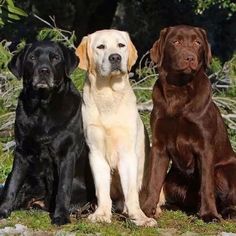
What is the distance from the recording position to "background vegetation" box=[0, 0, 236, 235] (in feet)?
19.3

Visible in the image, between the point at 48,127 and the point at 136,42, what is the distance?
39.9 ft

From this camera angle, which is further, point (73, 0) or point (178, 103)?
point (73, 0)

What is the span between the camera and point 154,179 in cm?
621

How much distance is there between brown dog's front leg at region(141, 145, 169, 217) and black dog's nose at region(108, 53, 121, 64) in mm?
807

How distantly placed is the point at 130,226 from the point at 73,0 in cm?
1163

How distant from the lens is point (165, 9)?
17609 mm

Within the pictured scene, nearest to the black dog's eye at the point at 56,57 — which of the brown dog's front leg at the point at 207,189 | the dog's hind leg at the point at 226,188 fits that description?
the brown dog's front leg at the point at 207,189

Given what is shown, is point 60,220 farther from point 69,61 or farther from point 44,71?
point 69,61

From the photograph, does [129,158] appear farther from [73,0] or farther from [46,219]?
[73,0]

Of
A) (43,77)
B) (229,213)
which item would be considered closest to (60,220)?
(43,77)

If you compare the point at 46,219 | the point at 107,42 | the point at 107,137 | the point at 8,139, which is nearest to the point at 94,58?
the point at 107,42

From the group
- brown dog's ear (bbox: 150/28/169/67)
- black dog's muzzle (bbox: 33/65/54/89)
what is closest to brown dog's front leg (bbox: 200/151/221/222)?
brown dog's ear (bbox: 150/28/169/67)

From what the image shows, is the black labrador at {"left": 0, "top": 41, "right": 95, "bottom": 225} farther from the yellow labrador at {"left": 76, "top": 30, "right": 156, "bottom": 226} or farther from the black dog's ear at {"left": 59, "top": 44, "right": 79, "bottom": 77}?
the yellow labrador at {"left": 76, "top": 30, "right": 156, "bottom": 226}

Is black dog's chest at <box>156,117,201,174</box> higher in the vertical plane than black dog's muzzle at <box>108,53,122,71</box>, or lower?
lower
